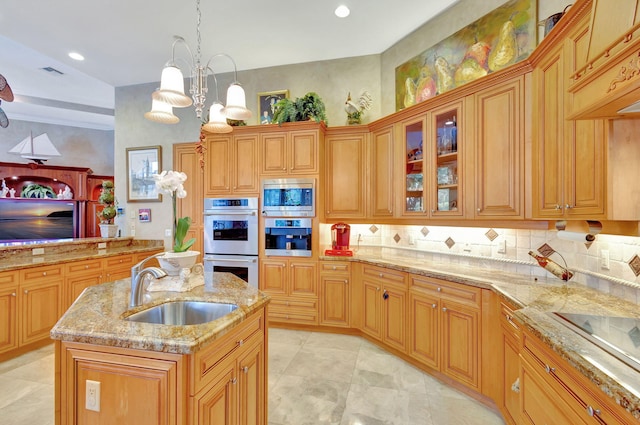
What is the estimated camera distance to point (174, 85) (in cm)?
179

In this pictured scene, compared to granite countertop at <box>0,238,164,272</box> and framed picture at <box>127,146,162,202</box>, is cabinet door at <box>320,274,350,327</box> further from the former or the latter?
framed picture at <box>127,146,162,202</box>

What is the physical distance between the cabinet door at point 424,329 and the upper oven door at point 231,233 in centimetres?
203

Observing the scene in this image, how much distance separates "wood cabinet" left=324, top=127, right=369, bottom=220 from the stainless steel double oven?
1.00 meters

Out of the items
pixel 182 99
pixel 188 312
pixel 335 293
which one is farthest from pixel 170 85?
pixel 335 293

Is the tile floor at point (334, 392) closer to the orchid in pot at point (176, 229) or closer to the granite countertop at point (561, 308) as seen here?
the granite countertop at point (561, 308)

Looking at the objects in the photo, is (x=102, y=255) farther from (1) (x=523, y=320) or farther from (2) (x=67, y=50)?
(1) (x=523, y=320)

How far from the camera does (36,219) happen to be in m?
6.23

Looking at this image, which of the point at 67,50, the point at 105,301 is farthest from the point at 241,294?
the point at 67,50

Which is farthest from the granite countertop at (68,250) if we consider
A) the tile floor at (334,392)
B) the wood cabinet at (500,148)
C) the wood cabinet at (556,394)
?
the wood cabinet at (500,148)

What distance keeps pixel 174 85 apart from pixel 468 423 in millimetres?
3029

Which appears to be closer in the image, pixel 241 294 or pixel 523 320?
pixel 523 320

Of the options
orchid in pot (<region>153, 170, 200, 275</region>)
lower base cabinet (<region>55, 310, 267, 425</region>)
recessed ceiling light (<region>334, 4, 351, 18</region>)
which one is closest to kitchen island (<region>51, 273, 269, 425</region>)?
lower base cabinet (<region>55, 310, 267, 425</region>)

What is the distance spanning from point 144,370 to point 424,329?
2.21 meters

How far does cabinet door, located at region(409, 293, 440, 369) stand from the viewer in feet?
7.84
